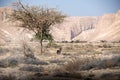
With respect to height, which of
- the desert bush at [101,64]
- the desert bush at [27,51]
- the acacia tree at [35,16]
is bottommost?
the desert bush at [101,64]

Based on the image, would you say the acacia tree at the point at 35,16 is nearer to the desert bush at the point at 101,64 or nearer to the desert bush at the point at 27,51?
the desert bush at the point at 27,51

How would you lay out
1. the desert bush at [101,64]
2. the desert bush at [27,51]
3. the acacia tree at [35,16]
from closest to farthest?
the desert bush at [101,64]
the desert bush at [27,51]
the acacia tree at [35,16]

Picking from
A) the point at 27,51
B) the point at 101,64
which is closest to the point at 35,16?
the point at 27,51

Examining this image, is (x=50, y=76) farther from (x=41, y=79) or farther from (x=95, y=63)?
(x=95, y=63)

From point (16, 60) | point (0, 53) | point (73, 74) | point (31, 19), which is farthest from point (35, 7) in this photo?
point (73, 74)

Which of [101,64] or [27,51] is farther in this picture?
[27,51]

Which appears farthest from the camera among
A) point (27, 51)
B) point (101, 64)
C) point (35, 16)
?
point (35, 16)

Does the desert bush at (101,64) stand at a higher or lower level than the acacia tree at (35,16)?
lower

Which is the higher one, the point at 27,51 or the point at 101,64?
the point at 27,51

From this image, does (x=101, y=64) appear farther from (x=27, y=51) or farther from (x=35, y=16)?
(x=35, y=16)

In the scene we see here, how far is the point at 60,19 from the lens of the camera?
3572 cm

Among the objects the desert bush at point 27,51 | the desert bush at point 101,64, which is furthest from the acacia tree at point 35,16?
the desert bush at point 101,64

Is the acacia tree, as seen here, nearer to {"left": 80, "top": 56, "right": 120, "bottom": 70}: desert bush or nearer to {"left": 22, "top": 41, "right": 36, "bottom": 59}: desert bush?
{"left": 22, "top": 41, "right": 36, "bottom": 59}: desert bush

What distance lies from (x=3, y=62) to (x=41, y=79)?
7.26 m
